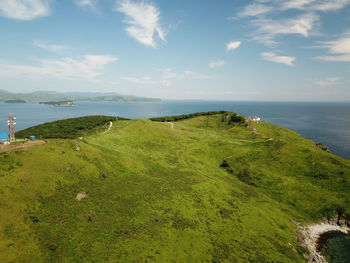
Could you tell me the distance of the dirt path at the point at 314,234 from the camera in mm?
44319

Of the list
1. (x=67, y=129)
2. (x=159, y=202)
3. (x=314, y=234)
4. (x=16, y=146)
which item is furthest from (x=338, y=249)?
(x=67, y=129)

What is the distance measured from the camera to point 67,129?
11094 cm

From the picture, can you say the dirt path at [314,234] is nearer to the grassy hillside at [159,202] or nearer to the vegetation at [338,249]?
the vegetation at [338,249]

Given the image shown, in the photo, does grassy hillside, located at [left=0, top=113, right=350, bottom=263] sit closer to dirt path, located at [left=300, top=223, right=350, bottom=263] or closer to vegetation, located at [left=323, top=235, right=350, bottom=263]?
dirt path, located at [left=300, top=223, right=350, bottom=263]

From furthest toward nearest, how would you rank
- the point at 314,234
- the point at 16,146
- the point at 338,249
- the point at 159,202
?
the point at 16,146 < the point at 314,234 < the point at 159,202 < the point at 338,249

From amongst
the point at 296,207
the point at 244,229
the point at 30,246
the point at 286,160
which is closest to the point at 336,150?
the point at 286,160

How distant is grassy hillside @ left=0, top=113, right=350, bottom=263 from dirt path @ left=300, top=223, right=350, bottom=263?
240 centimetres

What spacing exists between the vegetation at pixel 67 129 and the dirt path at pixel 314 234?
330 feet

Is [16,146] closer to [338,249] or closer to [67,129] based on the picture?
[67,129]

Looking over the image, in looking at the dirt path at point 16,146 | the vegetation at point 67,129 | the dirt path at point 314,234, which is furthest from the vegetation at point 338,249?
the vegetation at point 67,129

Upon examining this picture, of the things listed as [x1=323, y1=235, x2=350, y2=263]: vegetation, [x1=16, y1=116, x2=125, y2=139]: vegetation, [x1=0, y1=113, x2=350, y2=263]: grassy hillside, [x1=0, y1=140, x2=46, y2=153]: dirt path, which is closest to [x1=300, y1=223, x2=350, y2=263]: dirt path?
[x1=323, y1=235, x2=350, y2=263]: vegetation

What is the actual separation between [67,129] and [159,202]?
8450 centimetres

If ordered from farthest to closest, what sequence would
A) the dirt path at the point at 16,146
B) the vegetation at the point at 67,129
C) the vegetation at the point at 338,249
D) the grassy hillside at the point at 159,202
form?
1. the vegetation at the point at 67,129
2. the dirt path at the point at 16,146
3. the vegetation at the point at 338,249
4. the grassy hillside at the point at 159,202

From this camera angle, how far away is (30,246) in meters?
33.0
